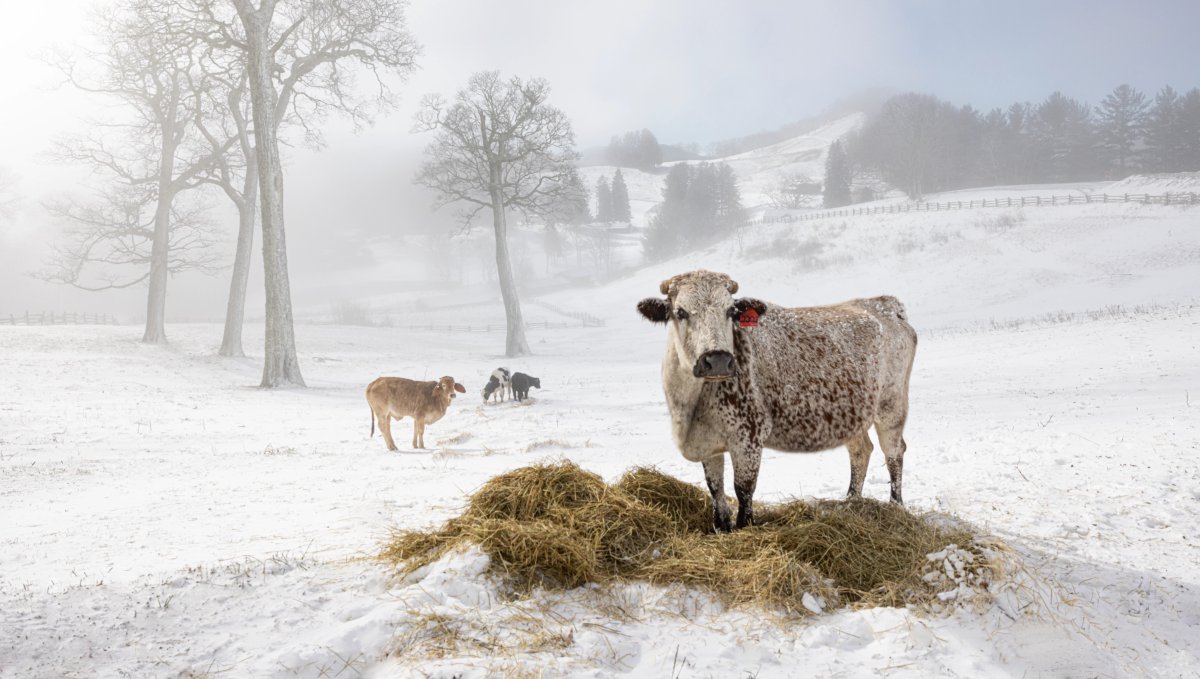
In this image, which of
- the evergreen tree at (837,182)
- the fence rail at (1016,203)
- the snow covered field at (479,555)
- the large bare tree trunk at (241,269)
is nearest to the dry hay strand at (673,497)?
the snow covered field at (479,555)

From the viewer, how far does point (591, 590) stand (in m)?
3.76

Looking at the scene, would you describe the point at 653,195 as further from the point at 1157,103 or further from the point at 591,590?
the point at 591,590

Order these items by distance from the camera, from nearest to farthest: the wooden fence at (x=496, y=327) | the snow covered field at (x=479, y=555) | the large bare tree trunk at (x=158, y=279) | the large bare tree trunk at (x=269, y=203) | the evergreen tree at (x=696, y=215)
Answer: the snow covered field at (x=479, y=555) < the large bare tree trunk at (x=269, y=203) < the large bare tree trunk at (x=158, y=279) < the wooden fence at (x=496, y=327) < the evergreen tree at (x=696, y=215)

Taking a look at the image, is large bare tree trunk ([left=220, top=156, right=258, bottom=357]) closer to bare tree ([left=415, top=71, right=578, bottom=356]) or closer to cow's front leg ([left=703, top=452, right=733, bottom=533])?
bare tree ([left=415, top=71, right=578, bottom=356])

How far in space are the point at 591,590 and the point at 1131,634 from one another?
2943 mm

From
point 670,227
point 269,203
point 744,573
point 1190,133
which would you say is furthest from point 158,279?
point 1190,133

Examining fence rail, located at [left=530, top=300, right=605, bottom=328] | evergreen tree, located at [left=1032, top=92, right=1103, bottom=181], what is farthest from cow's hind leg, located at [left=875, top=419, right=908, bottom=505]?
evergreen tree, located at [left=1032, top=92, right=1103, bottom=181]

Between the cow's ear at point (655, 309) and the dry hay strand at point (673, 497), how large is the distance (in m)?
1.39

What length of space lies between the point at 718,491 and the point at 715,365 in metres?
1.19

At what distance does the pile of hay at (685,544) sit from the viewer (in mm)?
3734

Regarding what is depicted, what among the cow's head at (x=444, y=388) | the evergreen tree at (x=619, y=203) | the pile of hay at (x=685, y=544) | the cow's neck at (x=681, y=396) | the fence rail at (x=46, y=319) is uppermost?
the evergreen tree at (x=619, y=203)

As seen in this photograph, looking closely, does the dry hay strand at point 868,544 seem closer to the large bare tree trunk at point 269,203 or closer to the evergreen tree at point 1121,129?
the large bare tree trunk at point 269,203

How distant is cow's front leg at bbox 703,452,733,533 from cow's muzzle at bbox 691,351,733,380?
98 centimetres

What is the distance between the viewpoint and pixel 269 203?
16469mm
